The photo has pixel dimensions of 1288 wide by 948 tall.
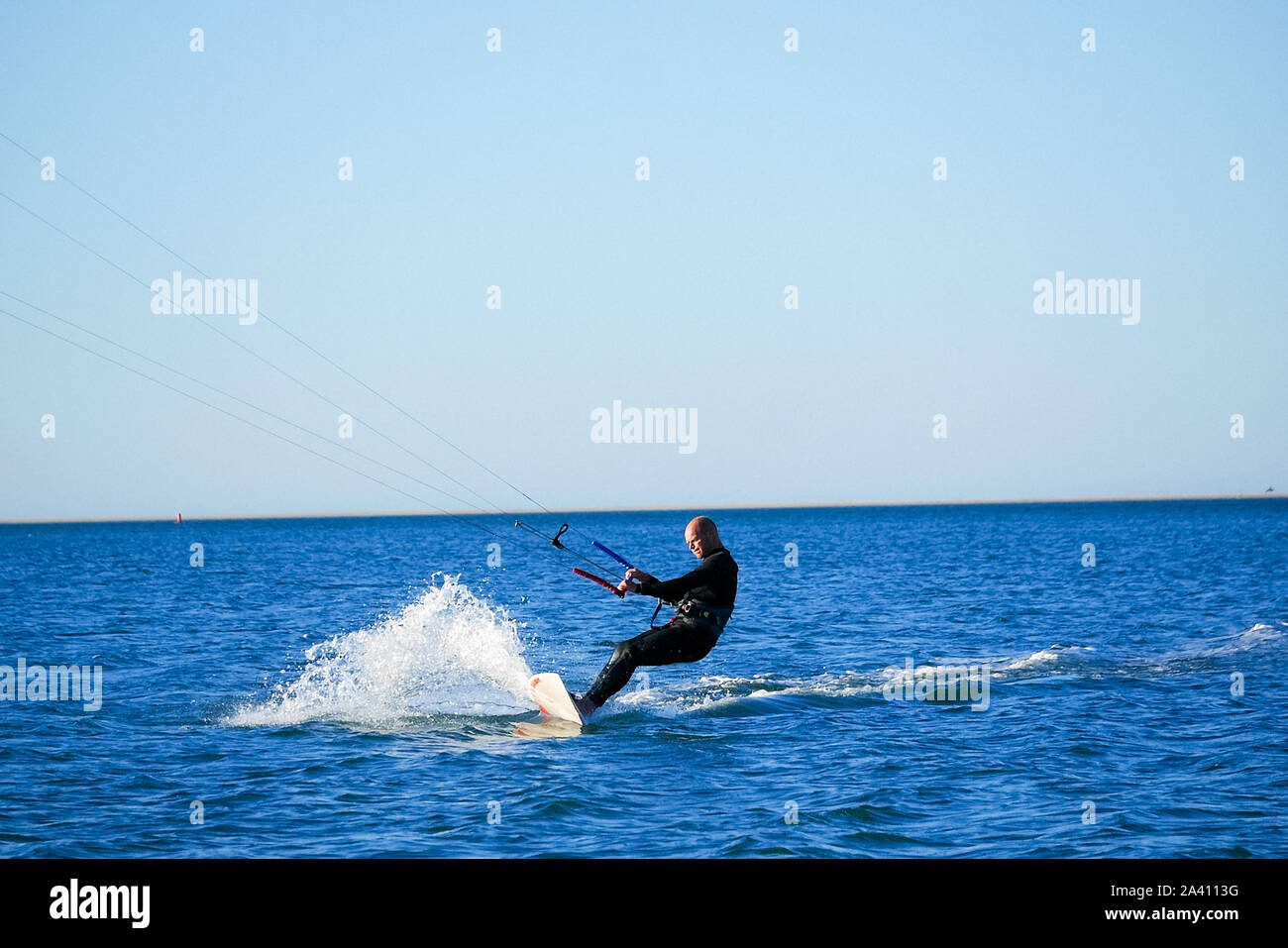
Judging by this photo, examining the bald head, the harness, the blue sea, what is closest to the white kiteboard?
the blue sea

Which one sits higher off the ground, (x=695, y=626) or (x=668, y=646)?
(x=695, y=626)

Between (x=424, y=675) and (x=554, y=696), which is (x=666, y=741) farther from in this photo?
(x=424, y=675)

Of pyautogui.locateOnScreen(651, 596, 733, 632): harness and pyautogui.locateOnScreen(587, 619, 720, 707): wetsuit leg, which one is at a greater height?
pyautogui.locateOnScreen(651, 596, 733, 632): harness

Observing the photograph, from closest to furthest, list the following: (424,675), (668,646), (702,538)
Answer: (668,646) → (702,538) → (424,675)

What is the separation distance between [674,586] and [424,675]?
19.9ft

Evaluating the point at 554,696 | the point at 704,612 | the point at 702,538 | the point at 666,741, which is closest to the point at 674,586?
the point at 704,612

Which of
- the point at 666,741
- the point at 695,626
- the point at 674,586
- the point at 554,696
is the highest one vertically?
the point at 674,586

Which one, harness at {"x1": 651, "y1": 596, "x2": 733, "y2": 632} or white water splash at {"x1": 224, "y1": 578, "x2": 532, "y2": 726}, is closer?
harness at {"x1": 651, "y1": 596, "x2": 733, "y2": 632}

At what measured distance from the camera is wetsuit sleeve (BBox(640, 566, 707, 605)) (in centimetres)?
1262

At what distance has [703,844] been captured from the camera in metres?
9.23

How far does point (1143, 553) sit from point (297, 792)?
58.5m

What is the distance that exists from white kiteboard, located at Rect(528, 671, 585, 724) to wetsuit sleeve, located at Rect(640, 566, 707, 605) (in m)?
1.82

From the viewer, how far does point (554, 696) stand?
14.2 metres

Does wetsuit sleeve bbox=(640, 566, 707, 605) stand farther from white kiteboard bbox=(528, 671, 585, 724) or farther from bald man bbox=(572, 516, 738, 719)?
white kiteboard bbox=(528, 671, 585, 724)
